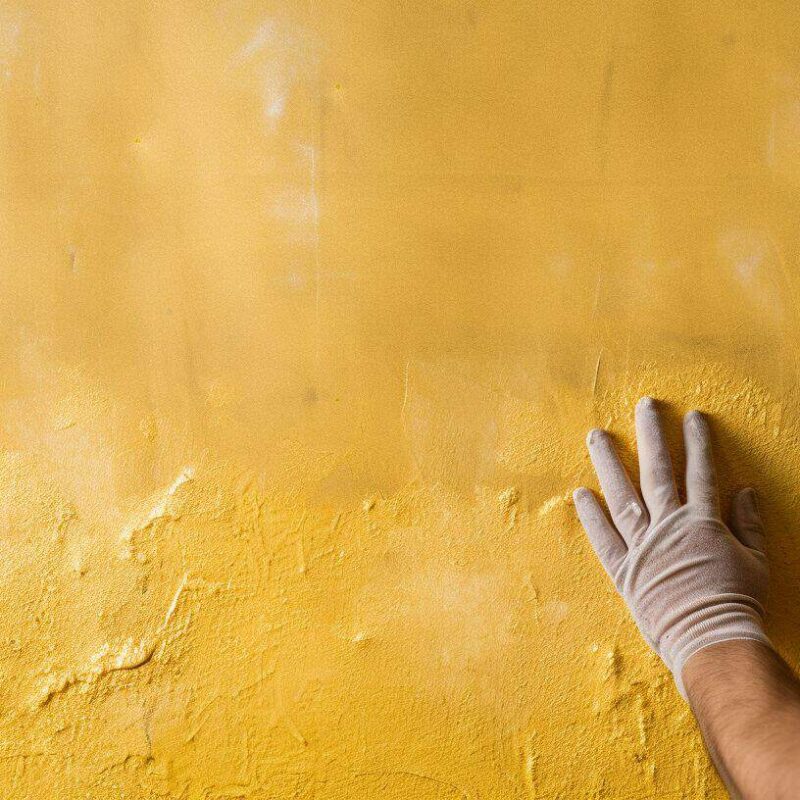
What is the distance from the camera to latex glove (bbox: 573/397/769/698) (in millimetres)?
1106

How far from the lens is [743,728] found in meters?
0.92

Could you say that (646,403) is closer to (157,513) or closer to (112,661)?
(157,513)

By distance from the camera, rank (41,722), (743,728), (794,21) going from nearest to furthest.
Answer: (743,728)
(794,21)
(41,722)

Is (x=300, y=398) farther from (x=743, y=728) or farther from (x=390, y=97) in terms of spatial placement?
(x=743, y=728)

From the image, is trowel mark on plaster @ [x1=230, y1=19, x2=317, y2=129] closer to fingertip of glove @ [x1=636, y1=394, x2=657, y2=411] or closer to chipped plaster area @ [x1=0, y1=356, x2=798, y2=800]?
chipped plaster area @ [x1=0, y1=356, x2=798, y2=800]

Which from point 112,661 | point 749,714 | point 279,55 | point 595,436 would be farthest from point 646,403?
point 112,661

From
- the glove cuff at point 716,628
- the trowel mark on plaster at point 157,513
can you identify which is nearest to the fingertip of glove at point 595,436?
the glove cuff at point 716,628

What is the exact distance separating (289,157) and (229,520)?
2.37ft

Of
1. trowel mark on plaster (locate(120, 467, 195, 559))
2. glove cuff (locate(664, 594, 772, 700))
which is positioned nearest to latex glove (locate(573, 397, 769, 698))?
glove cuff (locate(664, 594, 772, 700))

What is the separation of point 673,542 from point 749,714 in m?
0.30

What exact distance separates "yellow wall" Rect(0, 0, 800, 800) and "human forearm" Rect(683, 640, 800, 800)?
16cm

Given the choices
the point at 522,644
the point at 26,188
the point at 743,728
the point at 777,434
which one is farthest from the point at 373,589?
the point at 26,188

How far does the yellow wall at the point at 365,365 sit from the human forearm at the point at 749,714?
16 cm

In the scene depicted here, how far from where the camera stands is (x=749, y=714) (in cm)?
94
